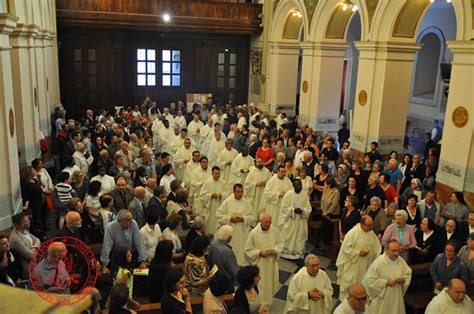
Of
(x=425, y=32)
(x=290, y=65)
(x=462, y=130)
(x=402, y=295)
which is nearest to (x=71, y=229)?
(x=402, y=295)

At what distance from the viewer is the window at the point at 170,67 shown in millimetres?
20906

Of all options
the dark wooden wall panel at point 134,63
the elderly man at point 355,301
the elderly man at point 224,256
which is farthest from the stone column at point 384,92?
the dark wooden wall panel at point 134,63

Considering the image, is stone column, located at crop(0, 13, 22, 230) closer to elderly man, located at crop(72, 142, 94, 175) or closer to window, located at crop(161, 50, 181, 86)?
elderly man, located at crop(72, 142, 94, 175)

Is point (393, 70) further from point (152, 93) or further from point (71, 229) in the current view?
point (152, 93)

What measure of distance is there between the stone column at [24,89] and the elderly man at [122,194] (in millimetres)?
2949

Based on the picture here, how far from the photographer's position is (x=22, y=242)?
6215 mm

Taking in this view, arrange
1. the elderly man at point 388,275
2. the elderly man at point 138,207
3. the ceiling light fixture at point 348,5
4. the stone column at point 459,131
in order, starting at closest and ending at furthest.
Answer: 1. the elderly man at point 388,275
2. the elderly man at point 138,207
3. the stone column at point 459,131
4. the ceiling light fixture at point 348,5

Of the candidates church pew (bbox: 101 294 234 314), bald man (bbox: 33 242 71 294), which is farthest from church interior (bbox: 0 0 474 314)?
bald man (bbox: 33 242 71 294)

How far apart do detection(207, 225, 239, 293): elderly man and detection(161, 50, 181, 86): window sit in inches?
610

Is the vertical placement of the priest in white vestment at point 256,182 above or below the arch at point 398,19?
below

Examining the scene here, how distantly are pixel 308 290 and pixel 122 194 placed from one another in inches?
144

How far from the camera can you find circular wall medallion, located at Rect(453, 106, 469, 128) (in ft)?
31.4

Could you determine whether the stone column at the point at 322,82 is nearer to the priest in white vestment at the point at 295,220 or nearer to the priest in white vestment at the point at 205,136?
the priest in white vestment at the point at 205,136

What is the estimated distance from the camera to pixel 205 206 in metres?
9.84
